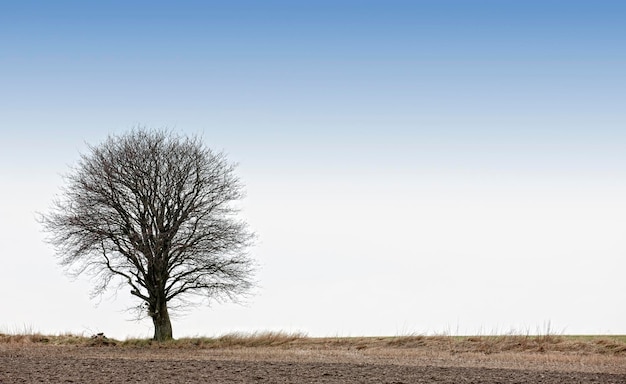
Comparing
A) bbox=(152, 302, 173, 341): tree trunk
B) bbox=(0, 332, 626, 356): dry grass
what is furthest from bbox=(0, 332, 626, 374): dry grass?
bbox=(152, 302, 173, 341): tree trunk

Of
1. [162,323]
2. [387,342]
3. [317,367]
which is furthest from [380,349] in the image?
[162,323]

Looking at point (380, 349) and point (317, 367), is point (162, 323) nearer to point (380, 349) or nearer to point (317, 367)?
point (380, 349)

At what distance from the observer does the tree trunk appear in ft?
109

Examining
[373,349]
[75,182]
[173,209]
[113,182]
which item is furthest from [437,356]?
[75,182]

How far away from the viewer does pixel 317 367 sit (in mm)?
21656

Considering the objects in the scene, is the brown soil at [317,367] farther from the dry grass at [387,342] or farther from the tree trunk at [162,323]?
the tree trunk at [162,323]

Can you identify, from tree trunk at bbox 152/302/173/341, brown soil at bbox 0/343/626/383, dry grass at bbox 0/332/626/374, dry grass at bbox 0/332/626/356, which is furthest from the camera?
tree trunk at bbox 152/302/173/341

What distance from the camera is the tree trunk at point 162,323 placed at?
3328 cm

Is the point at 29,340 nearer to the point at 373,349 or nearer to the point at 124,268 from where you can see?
the point at 124,268

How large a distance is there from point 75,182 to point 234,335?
10.3 meters

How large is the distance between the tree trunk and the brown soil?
11.4ft

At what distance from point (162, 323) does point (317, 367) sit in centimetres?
1369

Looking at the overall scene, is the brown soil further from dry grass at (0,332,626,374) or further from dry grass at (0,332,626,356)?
dry grass at (0,332,626,356)

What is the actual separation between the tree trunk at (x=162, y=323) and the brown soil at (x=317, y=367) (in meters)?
3.49
